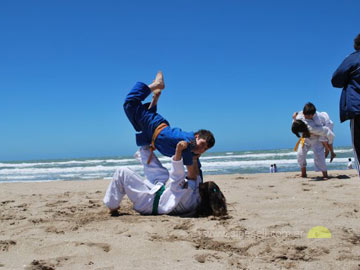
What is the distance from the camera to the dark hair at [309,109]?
259 inches

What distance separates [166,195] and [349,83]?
217 cm

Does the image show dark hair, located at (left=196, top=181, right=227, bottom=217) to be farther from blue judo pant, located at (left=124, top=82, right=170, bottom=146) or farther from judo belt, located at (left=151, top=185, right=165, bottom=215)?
blue judo pant, located at (left=124, top=82, right=170, bottom=146)

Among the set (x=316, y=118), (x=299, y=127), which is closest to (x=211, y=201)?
(x=299, y=127)

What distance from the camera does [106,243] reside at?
266 cm

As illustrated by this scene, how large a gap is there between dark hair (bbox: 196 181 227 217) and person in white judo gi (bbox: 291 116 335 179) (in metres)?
3.46

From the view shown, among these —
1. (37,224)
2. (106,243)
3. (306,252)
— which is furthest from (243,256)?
(37,224)

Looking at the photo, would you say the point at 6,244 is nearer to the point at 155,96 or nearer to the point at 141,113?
the point at 141,113

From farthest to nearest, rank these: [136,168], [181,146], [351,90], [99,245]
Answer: [136,168]
[181,146]
[351,90]
[99,245]

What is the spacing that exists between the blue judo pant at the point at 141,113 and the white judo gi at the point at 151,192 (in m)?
0.53

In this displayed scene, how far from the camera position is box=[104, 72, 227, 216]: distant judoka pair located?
3650 millimetres

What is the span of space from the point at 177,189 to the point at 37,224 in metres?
1.48

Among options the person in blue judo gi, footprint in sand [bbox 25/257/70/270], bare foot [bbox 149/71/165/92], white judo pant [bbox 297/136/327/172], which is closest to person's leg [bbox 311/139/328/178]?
white judo pant [bbox 297/136/327/172]

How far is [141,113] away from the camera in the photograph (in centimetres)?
407

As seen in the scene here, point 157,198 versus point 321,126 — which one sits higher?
point 321,126
